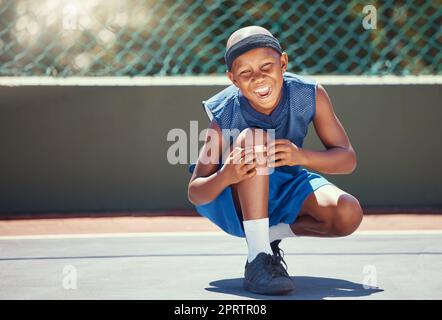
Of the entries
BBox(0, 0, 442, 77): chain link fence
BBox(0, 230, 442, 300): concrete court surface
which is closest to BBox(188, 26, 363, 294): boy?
BBox(0, 230, 442, 300): concrete court surface

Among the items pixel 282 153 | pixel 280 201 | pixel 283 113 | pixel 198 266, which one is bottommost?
pixel 198 266

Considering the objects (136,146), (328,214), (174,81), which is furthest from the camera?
(174,81)

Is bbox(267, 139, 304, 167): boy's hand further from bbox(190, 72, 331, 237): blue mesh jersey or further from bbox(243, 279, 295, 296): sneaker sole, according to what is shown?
bbox(243, 279, 295, 296): sneaker sole

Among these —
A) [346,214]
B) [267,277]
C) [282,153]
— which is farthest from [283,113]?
[267,277]

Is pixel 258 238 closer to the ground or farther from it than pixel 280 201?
→ closer to the ground

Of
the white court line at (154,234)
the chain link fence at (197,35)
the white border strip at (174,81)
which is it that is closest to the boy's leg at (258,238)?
the white court line at (154,234)

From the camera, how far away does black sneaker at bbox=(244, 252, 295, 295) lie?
3996 mm

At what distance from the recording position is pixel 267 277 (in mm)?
4016

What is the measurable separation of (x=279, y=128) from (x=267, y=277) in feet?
2.27

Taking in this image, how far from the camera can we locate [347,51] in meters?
7.24

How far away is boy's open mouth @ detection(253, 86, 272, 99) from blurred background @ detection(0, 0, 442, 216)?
104 inches

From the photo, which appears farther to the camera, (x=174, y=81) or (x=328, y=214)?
(x=174, y=81)

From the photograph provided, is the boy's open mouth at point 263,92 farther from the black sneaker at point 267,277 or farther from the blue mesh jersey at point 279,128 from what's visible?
the black sneaker at point 267,277

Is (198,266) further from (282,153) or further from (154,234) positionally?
(154,234)
